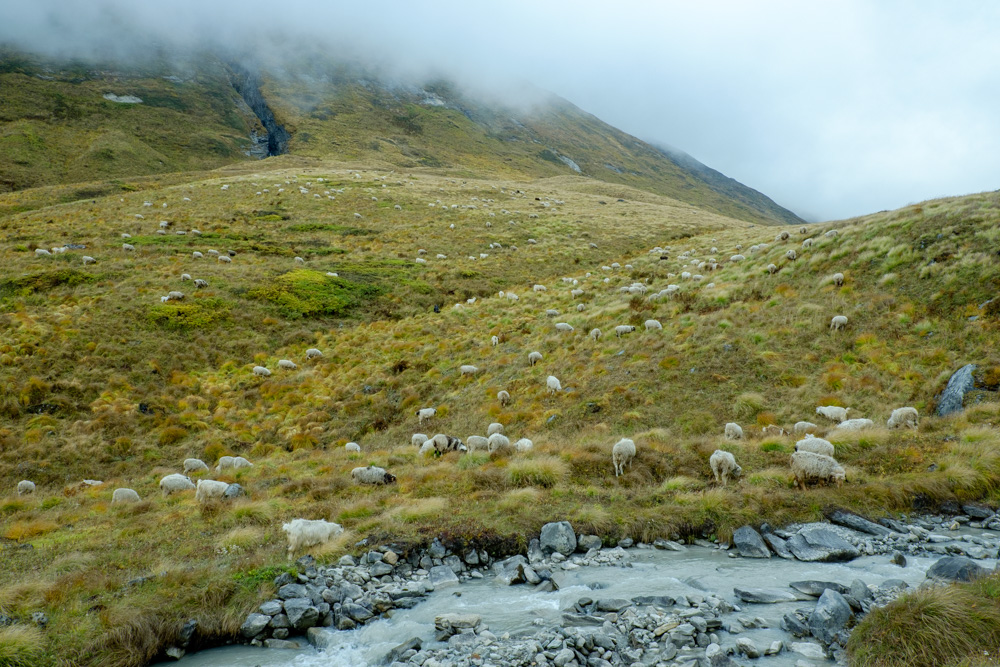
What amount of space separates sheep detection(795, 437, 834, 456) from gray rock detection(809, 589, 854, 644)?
527 cm

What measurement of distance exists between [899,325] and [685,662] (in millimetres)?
16780

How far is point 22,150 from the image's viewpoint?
9675cm

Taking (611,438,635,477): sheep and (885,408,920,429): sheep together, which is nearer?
(611,438,635,477): sheep

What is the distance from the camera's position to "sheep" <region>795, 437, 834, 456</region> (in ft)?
36.6

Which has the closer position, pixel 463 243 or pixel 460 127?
pixel 463 243

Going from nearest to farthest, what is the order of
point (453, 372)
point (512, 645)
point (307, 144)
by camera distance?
1. point (512, 645)
2. point (453, 372)
3. point (307, 144)

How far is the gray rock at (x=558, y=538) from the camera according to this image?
9.04m

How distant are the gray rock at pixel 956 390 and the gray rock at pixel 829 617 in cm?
962

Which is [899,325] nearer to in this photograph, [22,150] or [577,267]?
[577,267]

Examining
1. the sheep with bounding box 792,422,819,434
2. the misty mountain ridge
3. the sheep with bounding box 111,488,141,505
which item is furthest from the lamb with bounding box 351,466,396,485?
the misty mountain ridge

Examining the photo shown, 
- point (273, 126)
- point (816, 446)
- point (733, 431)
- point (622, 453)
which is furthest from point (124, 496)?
point (273, 126)

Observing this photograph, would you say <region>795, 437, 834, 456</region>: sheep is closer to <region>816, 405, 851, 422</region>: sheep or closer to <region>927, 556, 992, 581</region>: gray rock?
<region>816, 405, 851, 422</region>: sheep

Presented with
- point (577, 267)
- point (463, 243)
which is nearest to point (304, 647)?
point (577, 267)

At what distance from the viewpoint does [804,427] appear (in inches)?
531
